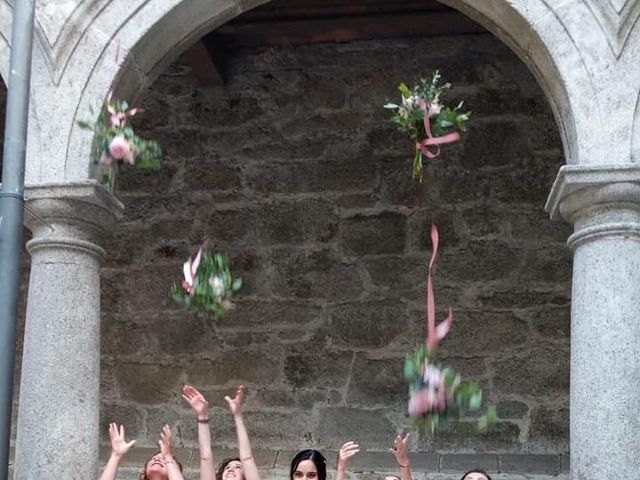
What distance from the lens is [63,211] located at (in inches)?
187

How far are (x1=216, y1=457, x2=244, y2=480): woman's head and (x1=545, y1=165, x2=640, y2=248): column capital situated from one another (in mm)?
1684

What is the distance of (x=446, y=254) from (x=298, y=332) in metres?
0.98

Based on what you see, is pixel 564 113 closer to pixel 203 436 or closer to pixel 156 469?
pixel 203 436

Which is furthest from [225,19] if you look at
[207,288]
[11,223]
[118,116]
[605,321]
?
[605,321]

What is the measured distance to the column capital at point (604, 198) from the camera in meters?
4.32

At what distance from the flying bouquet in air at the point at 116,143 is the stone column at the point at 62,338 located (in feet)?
0.46

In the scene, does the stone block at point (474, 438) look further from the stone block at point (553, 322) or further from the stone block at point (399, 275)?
the stone block at point (399, 275)

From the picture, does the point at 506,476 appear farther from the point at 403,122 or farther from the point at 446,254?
the point at 403,122

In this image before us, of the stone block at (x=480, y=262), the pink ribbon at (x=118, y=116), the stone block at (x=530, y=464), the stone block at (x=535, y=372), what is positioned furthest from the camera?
the stone block at (x=480, y=262)

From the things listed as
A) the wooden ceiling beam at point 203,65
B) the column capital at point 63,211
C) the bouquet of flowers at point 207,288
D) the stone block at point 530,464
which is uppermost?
the wooden ceiling beam at point 203,65

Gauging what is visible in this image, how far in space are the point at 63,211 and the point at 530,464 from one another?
117 inches

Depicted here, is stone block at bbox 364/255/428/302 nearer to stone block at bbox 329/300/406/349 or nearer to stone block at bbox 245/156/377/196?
stone block at bbox 329/300/406/349

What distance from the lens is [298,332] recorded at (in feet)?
22.3

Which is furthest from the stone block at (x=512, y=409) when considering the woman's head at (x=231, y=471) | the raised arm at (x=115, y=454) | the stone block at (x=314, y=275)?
the raised arm at (x=115, y=454)
